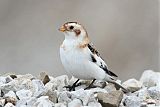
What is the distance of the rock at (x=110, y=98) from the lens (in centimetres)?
520

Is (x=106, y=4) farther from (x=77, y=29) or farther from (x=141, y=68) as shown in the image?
(x=77, y=29)

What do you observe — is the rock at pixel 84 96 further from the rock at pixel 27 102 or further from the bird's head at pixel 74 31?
the bird's head at pixel 74 31

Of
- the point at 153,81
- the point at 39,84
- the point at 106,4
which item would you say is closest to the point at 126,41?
the point at 106,4

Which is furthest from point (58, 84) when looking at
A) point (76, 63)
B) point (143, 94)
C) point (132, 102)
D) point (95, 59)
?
point (132, 102)

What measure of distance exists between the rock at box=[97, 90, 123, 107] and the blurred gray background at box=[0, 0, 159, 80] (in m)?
8.36

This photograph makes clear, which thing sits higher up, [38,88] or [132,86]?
[132,86]

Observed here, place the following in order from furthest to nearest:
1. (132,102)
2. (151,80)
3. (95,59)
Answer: (151,80) < (95,59) < (132,102)

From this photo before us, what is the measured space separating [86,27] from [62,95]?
39.6ft

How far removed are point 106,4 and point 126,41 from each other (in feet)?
8.28

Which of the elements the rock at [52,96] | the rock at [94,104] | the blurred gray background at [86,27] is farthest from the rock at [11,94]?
the blurred gray background at [86,27]

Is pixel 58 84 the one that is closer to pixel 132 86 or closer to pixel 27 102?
pixel 132 86

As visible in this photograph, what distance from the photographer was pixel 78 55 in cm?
588

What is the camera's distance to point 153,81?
6.70 meters

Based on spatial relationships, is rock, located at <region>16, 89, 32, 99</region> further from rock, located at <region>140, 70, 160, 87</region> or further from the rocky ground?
rock, located at <region>140, 70, 160, 87</region>
